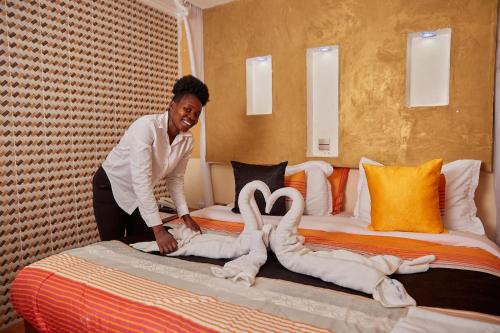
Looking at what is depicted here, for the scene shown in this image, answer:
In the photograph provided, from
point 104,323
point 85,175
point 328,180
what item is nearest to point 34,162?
point 85,175

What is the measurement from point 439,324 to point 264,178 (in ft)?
5.38

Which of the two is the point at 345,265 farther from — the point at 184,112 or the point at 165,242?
the point at 184,112

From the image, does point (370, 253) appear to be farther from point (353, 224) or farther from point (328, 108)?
point (328, 108)

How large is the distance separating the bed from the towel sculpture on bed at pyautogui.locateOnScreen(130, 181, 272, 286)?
0.14 ft

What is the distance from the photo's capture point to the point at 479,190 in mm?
2230

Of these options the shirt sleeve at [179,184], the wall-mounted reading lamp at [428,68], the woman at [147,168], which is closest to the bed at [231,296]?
the woman at [147,168]

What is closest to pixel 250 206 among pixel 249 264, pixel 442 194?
pixel 249 264

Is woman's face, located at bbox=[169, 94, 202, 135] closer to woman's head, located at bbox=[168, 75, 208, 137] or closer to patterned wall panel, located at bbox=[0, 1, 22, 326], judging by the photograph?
woman's head, located at bbox=[168, 75, 208, 137]

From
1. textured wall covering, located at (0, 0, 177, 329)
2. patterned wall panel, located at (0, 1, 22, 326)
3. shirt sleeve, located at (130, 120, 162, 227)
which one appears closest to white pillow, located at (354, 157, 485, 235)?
shirt sleeve, located at (130, 120, 162, 227)

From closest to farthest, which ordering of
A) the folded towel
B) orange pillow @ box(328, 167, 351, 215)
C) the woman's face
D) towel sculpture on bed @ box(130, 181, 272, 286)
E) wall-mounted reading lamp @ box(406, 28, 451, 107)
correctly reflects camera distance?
the folded towel < towel sculpture on bed @ box(130, 181, 272, 286) < the woman's face < wall-mounted reading lamp @ box(406, 28, 451, 107) < orange pillow @ box(328, 167, 351, 215)

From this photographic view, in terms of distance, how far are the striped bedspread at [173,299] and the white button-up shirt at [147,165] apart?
298mm

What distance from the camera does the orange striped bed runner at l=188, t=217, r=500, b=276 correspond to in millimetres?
1441

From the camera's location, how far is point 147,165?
1.72 metres

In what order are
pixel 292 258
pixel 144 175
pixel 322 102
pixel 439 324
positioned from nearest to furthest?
pixel 439 324, pixel 292 258, pixel 144 175, pixel 322 102
